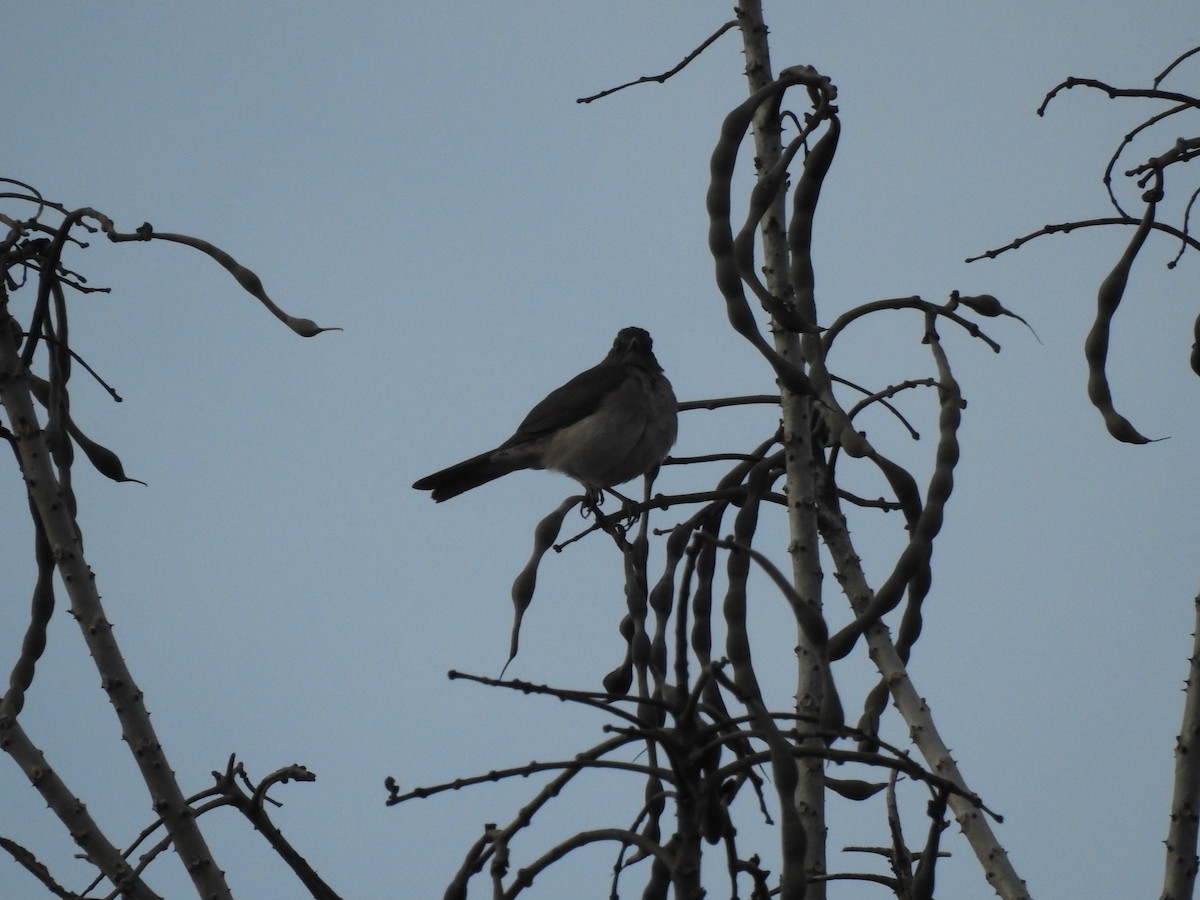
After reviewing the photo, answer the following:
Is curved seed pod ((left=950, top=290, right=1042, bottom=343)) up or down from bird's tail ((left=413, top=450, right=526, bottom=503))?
down

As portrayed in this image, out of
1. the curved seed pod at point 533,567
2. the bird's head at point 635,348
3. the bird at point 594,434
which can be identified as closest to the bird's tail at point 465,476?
the bird at point 594,434

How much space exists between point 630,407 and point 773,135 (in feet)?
15.4

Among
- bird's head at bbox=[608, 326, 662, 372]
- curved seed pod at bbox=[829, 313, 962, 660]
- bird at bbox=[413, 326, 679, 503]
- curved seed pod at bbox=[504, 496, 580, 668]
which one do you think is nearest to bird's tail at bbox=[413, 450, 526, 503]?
bird at bbox=[413, 326, 679, 503]

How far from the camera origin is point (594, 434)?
8.29 meters

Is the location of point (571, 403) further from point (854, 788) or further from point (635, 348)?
point (854, 788)

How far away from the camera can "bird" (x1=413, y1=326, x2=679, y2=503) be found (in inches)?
327

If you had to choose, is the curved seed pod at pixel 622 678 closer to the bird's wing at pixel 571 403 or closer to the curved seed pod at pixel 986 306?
the curved seed pod at pixel 986 306

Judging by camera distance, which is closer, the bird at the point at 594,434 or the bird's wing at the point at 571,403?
the bird at the point at 594,434

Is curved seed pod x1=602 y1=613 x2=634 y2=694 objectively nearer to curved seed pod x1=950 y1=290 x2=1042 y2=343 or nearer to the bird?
curved seed pod x1=950 y1=290 x2=1042 y2=343

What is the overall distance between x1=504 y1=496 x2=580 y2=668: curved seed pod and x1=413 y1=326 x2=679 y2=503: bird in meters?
4.33

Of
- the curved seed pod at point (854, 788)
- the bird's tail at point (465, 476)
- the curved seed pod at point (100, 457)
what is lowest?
the curved seed pod at point (854, 788)

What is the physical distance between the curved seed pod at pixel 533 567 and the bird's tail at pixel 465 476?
474cm

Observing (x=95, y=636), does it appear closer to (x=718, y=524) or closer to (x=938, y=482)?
(x=718, y=524)

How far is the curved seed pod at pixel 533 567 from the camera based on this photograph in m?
3.39
